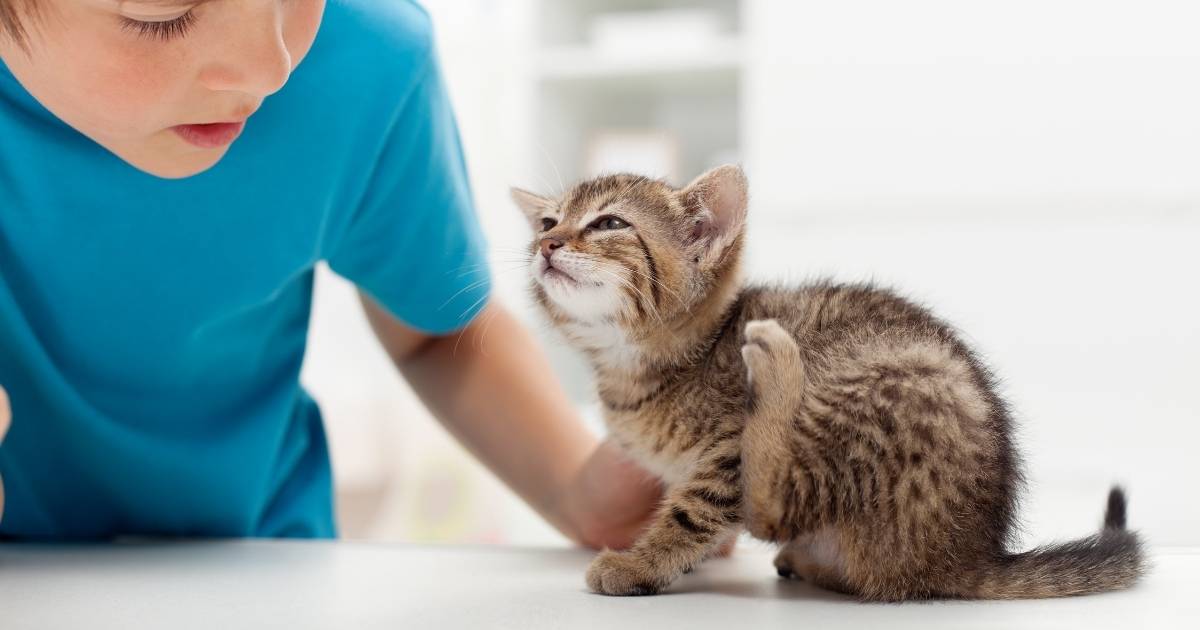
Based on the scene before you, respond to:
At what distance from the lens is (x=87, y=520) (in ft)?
3.79

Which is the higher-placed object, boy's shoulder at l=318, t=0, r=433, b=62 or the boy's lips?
boy's shoulder at l=318, t=0, r=433, b=62

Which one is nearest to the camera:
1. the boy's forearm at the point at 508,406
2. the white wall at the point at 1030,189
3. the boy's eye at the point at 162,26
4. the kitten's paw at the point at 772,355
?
the boy's eye at the point at 162,26

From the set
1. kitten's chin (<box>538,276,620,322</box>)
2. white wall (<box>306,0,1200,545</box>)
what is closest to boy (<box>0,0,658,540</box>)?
kitten's chin (<box>538,276,620,322</box>)

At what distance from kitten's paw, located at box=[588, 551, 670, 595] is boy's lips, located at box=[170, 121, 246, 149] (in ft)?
1.41

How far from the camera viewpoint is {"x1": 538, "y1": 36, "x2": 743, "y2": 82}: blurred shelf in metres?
2.39

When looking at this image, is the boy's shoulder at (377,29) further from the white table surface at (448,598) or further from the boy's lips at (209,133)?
the white table surface at (448,598)

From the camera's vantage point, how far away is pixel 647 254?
0.87m

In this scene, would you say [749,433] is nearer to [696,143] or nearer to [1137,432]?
[1137,432]

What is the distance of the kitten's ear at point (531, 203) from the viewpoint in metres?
0.99

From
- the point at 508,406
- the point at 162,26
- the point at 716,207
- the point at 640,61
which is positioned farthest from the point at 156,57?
the point at 640,61

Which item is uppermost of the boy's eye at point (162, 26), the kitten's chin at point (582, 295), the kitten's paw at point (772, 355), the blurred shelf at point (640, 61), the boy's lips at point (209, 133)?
the blurred shelf at point (640, 61)

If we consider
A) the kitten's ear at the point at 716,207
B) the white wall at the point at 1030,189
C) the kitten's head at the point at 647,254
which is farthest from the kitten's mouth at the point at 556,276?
the white wall at the point at 1030,189

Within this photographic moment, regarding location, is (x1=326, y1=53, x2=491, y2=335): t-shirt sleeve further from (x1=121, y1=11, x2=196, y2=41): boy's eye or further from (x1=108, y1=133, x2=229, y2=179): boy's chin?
(x1=121, y1=11, x2=196, y2=41): boy's eye

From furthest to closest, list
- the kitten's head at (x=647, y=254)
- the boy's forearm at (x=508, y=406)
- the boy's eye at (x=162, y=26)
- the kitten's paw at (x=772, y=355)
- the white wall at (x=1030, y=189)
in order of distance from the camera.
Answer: the white wall at (x=1030, y=189) → the boy's forearm at (x=508, y=406) → the kitten's head at (x=647, y=254) → the kitten's paw at (x=772, y=355) → the boy's eye at (x=162, y=26)
